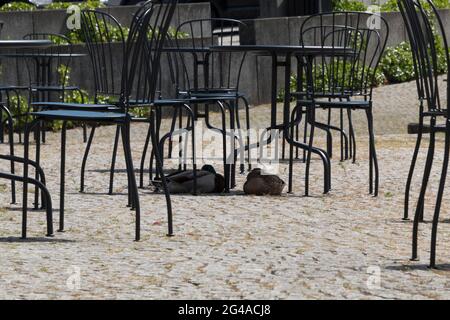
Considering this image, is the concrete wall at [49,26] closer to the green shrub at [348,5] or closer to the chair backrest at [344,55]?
the chair backrest at [344,55]

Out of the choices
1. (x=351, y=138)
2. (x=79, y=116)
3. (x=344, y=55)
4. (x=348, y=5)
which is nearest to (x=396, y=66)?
(x=348, y=5)

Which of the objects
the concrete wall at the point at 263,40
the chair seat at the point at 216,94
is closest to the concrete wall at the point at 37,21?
the concrete wall at the point at 263,40

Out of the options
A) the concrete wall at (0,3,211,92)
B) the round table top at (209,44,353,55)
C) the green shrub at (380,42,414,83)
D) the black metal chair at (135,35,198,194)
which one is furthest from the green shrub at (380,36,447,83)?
the round table top at (209,44,353,55)

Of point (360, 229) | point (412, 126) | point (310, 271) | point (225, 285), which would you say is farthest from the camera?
point (412, 126)

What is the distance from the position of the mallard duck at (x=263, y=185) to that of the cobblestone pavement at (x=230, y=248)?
114 mm

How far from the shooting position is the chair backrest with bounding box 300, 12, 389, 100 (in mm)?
9141

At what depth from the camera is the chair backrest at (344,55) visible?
914 cm

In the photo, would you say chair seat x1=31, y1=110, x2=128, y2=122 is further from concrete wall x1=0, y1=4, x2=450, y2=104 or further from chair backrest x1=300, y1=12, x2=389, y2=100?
concrete wall x1=0, y1=4, x2=450, y2=104

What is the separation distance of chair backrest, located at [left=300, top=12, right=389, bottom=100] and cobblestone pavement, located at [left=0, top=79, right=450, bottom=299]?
69cm
